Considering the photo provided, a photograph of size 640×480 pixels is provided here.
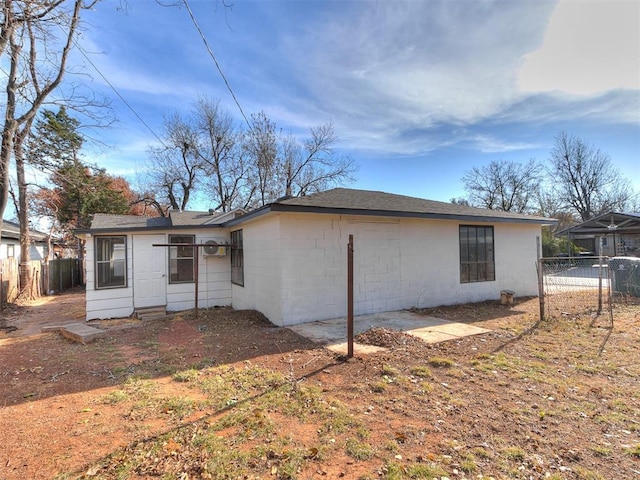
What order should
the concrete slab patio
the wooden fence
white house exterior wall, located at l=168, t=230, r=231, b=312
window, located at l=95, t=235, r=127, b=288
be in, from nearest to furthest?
1. the concrete slab patio
2. window, located at l=95, t=235, r=127, b=288
3. white house exterior wall, located at l=168, t=230, r=231, b=312
4. the wooden fence

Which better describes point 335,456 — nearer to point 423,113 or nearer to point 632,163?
point 423,113

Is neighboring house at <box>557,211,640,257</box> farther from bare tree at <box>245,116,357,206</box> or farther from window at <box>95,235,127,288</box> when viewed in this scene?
window at <box>95,235,127,288</box>

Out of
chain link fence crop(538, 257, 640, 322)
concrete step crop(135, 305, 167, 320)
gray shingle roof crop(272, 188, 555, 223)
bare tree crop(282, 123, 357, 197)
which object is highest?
bare tree crop(282, 123, 357, 197)

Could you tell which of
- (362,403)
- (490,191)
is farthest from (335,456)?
(490,191)

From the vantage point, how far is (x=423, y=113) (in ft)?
39.9

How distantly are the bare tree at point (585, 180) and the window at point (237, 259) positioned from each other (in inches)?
1387

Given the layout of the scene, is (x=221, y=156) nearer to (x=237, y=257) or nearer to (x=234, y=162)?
(x=234, y=162)

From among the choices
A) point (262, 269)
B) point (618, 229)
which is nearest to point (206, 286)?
point (262, 269)

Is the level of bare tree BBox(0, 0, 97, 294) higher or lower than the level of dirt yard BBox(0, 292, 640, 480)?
higher

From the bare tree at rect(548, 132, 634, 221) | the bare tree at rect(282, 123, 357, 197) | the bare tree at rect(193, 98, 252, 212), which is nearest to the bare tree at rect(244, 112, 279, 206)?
the bare tree at rect(193, 98, 252, 212)

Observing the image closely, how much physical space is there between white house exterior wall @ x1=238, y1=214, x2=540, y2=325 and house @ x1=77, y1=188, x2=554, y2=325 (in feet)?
0.08

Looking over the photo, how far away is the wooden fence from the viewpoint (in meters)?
11.1

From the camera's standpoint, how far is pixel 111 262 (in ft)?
27.9

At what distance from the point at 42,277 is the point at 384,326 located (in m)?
15.3
